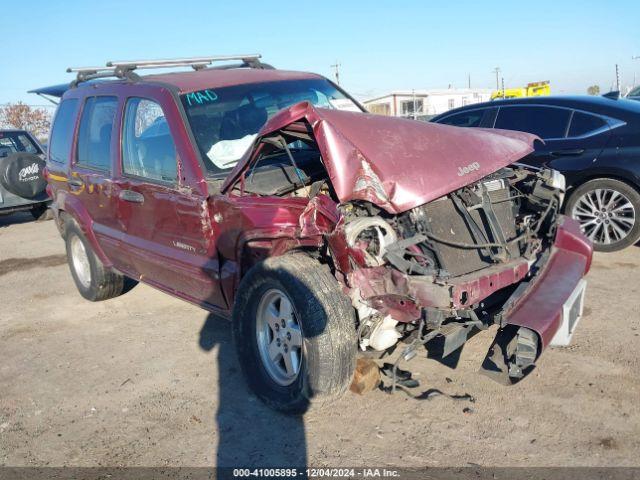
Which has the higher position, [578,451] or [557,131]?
[557,131]

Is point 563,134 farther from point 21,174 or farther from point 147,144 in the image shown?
point 21,174

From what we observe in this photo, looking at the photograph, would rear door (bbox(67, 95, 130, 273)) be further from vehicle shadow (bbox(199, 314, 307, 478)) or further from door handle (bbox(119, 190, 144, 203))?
vehicle shadow (bbox(199, 314, 307, 478))

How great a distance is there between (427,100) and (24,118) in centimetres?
2916

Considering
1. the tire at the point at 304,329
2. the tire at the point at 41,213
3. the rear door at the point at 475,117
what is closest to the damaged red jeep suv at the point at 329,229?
the tire at the point at 304,329

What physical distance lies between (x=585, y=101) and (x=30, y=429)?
630 cm

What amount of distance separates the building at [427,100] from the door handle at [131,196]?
35.8 meters

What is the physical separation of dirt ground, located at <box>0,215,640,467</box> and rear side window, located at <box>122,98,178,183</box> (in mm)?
1428

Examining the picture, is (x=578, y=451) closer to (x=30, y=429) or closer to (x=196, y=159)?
(x=196, y=159)

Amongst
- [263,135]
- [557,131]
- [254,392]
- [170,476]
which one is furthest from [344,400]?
[557,131]

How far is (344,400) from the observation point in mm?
3473

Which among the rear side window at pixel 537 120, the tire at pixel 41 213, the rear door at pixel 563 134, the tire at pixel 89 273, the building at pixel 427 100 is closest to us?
the tire at pixel 89 273

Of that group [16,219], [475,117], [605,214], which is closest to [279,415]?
[605,214]

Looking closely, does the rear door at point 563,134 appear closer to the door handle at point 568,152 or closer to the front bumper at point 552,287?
the door handle at point 568,152

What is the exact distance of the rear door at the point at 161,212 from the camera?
12.6ft
